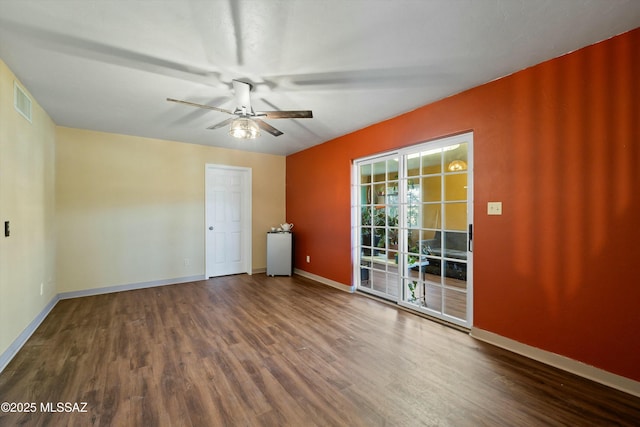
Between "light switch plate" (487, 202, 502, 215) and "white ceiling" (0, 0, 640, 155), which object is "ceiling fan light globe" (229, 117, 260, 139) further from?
"light switch plate" (487, 202, 502, 215)

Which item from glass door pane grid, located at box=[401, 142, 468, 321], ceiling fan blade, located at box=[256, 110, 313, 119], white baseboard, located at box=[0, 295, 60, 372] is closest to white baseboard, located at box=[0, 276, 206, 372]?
white baseboard, located at box=[0, 295, 60, 372]

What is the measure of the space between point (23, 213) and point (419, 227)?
432 centimetres

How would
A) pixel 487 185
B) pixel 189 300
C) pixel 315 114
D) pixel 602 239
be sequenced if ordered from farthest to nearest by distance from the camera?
pixel 189 300, pixel 315 114, pixel 487 185, pixel 602 239

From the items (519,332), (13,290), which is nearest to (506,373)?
(519,332)

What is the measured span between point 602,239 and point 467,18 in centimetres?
189

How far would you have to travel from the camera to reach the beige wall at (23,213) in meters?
2.21

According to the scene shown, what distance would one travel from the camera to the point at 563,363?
213 cm

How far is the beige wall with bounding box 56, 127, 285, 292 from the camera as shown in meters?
3.94

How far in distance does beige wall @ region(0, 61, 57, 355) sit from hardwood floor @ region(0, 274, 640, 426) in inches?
14.0

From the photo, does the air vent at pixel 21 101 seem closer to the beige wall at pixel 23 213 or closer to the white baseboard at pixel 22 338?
the beige wall at pixel 23 213

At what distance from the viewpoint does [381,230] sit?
3.93 metres

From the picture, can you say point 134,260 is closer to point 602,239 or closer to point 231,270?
point 231,270

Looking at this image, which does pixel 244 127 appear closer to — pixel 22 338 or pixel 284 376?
pixel 284 376

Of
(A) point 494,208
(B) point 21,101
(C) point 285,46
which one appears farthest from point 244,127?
(A) point 494,208
